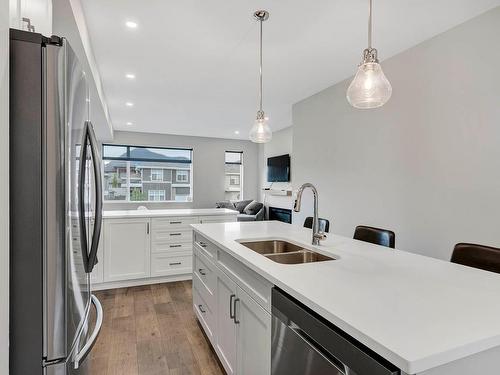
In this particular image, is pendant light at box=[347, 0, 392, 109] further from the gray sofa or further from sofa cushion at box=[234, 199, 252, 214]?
sofa cushion at box=[234, 199, 252, 214]

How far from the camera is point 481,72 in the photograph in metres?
2.24

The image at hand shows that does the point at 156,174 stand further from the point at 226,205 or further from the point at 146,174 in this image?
the point at 226,205

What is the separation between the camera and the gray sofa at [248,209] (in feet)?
23.1

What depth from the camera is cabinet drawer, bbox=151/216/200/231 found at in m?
3.63

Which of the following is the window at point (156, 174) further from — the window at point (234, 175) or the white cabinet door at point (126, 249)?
the white cabinet door at point (126, 249)

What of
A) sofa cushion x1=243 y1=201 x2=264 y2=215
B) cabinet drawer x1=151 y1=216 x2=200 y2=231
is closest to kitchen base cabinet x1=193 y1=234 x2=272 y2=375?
cabinet drawer x1=151 y1=216 x2=200 y2=231

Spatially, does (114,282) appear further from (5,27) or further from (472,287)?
(472,287)

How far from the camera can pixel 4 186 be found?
785 millimetres

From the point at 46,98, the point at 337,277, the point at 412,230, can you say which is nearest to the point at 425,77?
the point at 412,230

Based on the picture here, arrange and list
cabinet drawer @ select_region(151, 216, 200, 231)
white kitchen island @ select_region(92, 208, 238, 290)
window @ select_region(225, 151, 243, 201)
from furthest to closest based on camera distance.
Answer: window @ select_region(225, 151, 243, 201), cabinet drawer @ select_region(151, 216, 200, 231), white kitchen island @ select_region(92, 208, 238, 290)

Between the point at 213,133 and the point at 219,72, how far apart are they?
153 inches

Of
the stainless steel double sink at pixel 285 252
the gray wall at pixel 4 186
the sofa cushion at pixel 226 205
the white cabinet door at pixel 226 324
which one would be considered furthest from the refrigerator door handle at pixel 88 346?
the sofa cushion at pixel 226 205

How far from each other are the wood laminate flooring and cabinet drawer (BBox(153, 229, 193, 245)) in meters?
0.63

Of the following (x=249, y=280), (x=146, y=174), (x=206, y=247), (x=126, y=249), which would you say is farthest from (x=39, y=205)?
(x=146, y=174)
